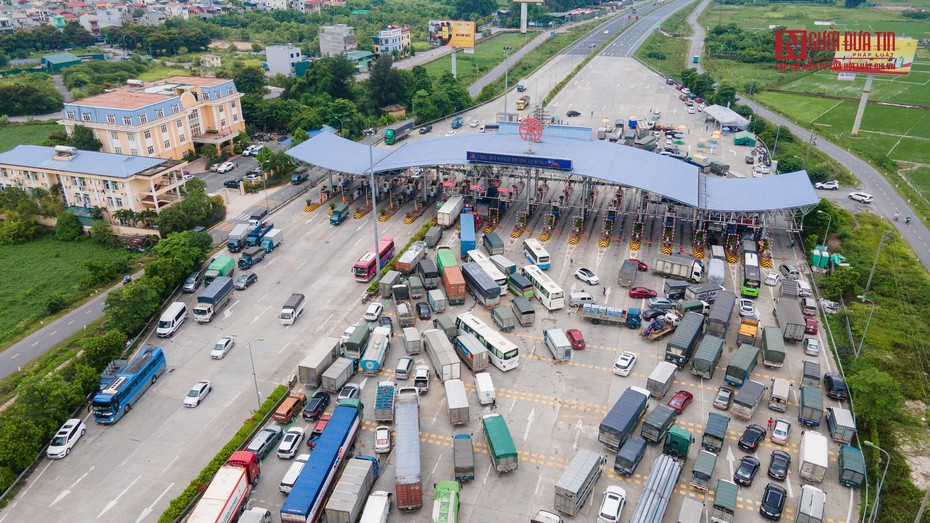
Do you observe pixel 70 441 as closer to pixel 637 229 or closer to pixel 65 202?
pixel 65 202

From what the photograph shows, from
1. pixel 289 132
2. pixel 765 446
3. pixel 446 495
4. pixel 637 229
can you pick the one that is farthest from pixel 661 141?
pixel 446 495

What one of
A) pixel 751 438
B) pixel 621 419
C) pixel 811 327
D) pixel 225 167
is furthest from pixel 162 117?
pixel 811 327

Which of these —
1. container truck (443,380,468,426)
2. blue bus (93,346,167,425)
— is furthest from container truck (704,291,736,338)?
blue bus (93,346,167,425)

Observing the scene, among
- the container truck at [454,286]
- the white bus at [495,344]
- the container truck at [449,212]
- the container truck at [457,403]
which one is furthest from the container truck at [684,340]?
the container truck at [449,212]

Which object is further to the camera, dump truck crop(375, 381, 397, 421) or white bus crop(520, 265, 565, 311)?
white bus crop(520, 265, 565, 311)

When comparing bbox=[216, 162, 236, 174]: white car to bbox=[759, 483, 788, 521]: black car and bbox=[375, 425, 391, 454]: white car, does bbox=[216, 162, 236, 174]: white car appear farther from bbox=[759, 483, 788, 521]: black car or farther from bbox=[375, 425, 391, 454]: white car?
bbox=[759, 483, 788, 521]: black car
